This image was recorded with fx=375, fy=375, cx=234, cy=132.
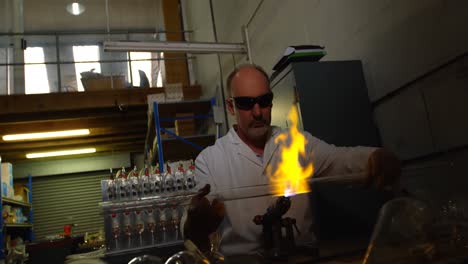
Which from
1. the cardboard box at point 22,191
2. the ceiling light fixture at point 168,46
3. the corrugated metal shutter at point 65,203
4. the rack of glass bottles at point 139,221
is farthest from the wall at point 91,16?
the rack of glass bottles at point 139,221

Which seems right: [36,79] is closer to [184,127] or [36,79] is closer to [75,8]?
[75,8]

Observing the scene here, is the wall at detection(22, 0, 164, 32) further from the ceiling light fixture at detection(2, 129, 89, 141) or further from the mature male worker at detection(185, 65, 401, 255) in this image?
the mature male worker at detection(185, 65, 401, 255)

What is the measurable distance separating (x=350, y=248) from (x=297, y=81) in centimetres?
131

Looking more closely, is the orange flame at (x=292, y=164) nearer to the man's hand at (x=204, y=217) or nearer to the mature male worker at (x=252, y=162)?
the mature male worker at (x=252, y=162)

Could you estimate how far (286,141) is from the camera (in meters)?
1.82

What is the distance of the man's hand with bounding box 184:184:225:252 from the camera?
0.86 meters

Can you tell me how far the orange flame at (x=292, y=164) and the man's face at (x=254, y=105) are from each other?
13 centimetres

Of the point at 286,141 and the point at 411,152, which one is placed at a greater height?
the point at 286,141

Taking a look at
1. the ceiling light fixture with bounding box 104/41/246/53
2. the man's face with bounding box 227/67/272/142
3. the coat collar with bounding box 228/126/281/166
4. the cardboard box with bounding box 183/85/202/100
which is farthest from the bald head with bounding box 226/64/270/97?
the cardboard box with bounding box 183/85/202/100

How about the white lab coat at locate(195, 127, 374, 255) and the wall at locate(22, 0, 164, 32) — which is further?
the wall at locate(22, 0, 164, 32)

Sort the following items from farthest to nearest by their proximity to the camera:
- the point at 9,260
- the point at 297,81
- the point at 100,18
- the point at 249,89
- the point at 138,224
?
the point at 100,18 < the point at 9,260 < the point at 138,224 < the point at 297,81 < the point at 249,89

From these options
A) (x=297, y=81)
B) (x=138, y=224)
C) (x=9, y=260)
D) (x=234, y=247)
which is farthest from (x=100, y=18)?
(x=234, y=247)

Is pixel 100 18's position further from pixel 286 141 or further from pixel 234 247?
pixel 234 247

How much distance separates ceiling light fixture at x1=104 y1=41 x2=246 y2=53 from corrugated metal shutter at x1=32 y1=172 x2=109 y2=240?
276 inches
